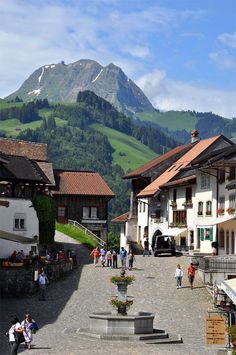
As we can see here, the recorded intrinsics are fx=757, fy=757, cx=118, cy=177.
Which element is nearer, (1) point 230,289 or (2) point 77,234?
(1) point 230,289

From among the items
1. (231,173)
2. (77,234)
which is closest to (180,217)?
(77,234)

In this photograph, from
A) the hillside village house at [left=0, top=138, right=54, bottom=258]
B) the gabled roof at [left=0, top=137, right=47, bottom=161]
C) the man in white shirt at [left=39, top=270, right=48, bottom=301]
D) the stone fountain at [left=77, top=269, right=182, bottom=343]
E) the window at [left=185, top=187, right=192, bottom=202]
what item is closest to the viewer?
the stone fountain at [left=77, top=269, right=182, bottom=343]

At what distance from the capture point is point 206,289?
149 feet

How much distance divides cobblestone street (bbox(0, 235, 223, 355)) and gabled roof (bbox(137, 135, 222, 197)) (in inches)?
833

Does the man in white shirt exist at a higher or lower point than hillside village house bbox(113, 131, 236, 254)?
lower

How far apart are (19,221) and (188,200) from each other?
1897 cm

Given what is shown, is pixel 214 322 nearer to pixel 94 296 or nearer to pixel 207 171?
pixel 94 296

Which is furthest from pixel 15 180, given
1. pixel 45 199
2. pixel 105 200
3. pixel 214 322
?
pixel 105 200

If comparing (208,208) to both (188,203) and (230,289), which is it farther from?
(230,289)

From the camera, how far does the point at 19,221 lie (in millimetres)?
56656

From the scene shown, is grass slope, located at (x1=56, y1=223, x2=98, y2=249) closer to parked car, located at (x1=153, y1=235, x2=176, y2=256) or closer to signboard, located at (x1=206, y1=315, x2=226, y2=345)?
parked car, located at (x1=153, y1=235, x2=176, y2=256)

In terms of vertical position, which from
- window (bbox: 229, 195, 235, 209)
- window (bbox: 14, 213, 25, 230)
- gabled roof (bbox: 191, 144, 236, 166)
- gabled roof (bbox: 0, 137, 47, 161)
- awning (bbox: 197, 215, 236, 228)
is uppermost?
gabled roof (bbox: 0, 137, 47, 161)

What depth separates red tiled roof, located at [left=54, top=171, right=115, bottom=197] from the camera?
305ft

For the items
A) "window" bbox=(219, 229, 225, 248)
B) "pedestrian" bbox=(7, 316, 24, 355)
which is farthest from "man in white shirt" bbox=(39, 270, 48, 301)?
"window" bbox=(219, 229, 225, 248)
